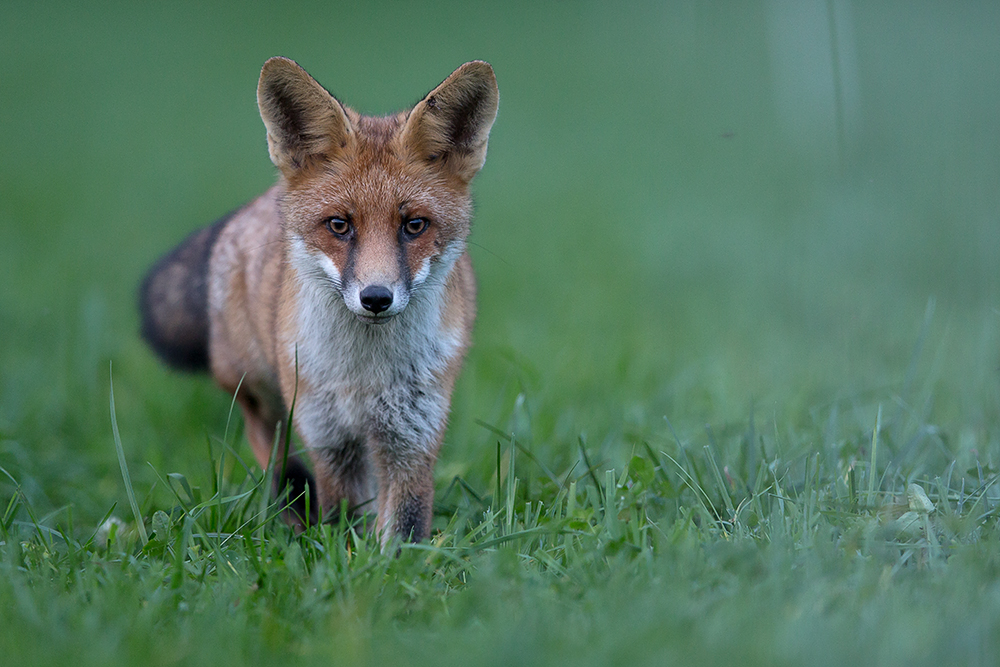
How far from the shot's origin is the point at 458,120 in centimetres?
409

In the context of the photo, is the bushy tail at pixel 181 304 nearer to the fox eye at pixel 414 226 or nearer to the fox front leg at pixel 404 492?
the fox front leg at pixel 404 492

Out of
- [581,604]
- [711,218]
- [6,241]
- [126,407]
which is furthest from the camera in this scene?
[711,218]

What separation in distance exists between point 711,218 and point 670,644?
A: 8.98m

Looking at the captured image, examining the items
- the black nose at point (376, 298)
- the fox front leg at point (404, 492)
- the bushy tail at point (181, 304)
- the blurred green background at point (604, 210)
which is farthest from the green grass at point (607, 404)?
the black nose at point (376, 298)

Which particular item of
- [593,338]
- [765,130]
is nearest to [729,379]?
[593,338]

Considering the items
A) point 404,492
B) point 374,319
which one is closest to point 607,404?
point 404,492

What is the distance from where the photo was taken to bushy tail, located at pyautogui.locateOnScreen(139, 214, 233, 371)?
5.41 metres

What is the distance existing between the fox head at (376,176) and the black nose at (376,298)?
0.21ft

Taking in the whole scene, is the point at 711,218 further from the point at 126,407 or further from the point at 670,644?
the point at 670,644

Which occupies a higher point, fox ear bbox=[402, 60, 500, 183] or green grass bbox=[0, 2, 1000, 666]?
fox ear bbox=[402, 60, 500, 183]

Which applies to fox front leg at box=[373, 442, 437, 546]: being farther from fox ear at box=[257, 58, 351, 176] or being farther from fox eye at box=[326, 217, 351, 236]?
fox ear at box=[257, 58, 351, 176]

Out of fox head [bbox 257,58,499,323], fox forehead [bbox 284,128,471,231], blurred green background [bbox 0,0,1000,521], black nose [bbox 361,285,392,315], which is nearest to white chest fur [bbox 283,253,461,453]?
fox head [bbox 257,58,499,323]

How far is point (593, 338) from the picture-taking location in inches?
291

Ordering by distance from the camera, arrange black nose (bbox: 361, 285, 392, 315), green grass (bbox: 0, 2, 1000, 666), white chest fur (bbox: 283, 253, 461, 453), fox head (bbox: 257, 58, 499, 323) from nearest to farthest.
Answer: green grass (bbox: 0, 2, 1000, 666), black nose (bbox: 361, 285, 392, 315), fox head (bbox: 257, 58, 499, 323), white chest fur (bbox: 283, 253, 461, 453)
